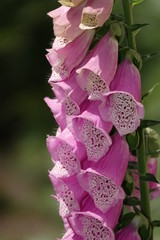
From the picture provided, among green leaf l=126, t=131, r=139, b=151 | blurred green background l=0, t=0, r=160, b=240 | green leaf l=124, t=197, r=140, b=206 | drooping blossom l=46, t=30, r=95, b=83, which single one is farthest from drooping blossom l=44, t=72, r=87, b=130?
blurred green background l=0, t=0, r=160, b=240

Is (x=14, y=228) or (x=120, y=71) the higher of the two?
(x=120, y=71)

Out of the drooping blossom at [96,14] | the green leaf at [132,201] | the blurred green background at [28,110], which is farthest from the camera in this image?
the blurred green background at [28,110]

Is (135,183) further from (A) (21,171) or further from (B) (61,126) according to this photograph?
(A) (21,171)

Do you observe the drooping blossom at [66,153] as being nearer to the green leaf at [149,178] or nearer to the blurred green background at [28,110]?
the green leaf at [149,178]

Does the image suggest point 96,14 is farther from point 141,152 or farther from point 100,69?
point 141,152

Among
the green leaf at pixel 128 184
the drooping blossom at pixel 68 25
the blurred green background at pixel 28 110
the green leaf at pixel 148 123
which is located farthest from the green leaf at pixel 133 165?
the blurred green background at pixel 28 110

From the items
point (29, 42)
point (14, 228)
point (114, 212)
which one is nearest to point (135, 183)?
point (114, 212)

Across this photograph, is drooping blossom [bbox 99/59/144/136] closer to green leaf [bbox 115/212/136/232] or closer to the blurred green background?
green leaf [bbox 115/212/136/232]
